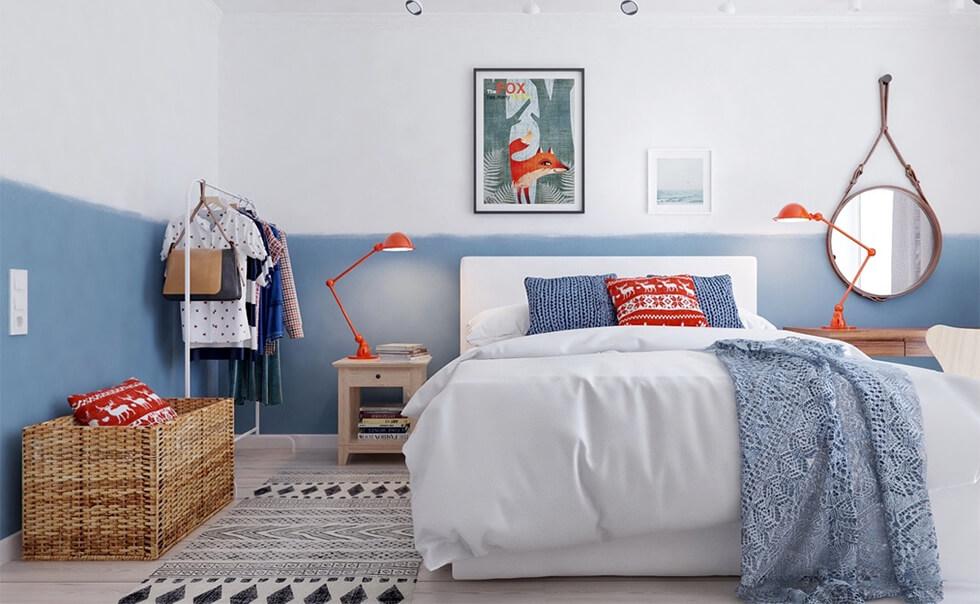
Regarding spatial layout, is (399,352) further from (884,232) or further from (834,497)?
(884,232)

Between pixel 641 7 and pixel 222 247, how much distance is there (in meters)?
2.72

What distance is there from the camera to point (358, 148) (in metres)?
4.30

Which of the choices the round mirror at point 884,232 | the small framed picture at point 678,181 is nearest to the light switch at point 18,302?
the small framed picture at point 678,181

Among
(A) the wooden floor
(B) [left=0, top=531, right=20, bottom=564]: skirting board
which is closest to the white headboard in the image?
(A) the wooden floor

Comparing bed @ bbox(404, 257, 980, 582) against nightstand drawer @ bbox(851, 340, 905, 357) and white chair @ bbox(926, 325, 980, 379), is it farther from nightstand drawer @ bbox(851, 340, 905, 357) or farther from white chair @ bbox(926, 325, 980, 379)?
nightstand drawer @ bbox(851, 340, 905, 357)

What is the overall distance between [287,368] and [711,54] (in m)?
3.14

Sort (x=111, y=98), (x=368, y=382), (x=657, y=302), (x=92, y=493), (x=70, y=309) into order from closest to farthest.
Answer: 1. (x=92, y=493)
2. (x=70, y=309)
3. (x=111, y=98)
4. (x=657, y=302)
5. (x=368, y=382)

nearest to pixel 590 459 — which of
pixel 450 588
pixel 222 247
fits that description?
pixel 450 588

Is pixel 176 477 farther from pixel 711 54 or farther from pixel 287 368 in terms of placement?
pixel 711 54

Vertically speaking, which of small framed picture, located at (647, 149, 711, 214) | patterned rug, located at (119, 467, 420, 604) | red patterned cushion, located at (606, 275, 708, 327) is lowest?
patterned rug, located at (119, 467, 420, 604)

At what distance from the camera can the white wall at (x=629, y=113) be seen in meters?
4.28

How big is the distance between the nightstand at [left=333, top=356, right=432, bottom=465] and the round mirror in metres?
2.57

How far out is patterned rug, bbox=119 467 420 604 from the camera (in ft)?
6.93

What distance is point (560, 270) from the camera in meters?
4.13
